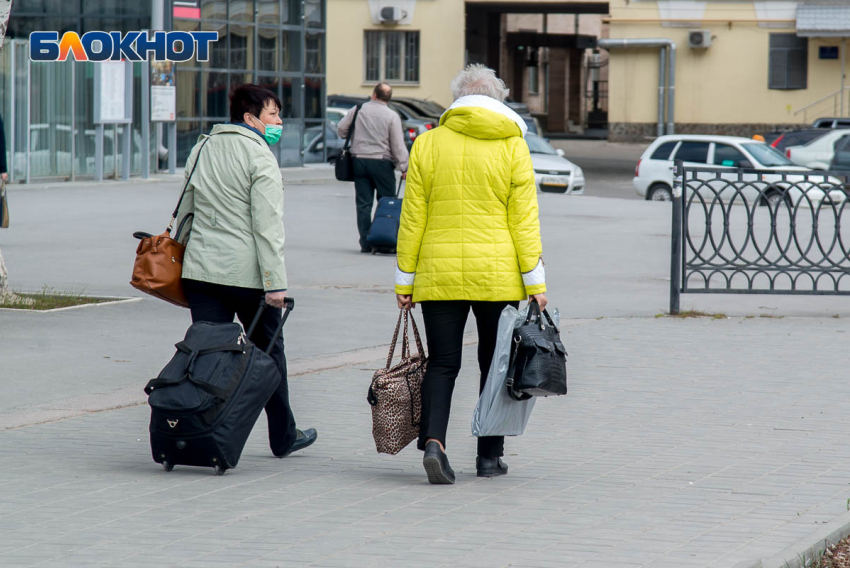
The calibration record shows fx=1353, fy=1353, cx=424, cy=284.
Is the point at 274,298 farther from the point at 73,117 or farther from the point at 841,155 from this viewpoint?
the point at 841,155

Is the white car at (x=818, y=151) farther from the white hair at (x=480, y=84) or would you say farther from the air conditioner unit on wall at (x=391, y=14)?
the white hair at (x=480, y=84)

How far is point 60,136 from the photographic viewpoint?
74.7 feet

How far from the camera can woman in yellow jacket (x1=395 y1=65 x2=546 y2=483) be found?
17.8 ft

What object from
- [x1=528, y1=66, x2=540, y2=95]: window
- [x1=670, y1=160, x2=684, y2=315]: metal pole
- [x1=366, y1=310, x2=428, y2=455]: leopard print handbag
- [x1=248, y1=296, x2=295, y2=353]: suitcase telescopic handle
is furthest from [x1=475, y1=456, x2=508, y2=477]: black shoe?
[x1=528, y1=66, x2=540, y2=95]: window

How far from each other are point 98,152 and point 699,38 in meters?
25.3

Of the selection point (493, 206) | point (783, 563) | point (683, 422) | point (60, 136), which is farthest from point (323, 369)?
point (60, 136)

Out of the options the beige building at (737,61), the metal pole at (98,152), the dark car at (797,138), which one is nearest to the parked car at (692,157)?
the dark car at (797,138)

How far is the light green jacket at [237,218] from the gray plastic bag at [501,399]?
97cm

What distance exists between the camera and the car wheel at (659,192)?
24266 millimetres

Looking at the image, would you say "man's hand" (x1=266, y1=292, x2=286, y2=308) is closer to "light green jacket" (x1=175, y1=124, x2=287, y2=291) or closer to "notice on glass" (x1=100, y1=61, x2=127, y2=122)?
"light green jacket" (x1=175, y1=124, x2=287, y2=291)

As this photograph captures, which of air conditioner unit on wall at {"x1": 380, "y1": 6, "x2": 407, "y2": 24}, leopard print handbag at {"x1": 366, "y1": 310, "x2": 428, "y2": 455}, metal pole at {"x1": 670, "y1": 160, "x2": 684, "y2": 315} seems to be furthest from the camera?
air conditioner unit on wall at {"x1": 380, "y1": 6, "x2": 407, "y2": 24}

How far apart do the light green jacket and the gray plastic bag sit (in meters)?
0.97

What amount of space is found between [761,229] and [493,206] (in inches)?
289

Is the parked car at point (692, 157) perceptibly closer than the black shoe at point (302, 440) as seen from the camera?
No
